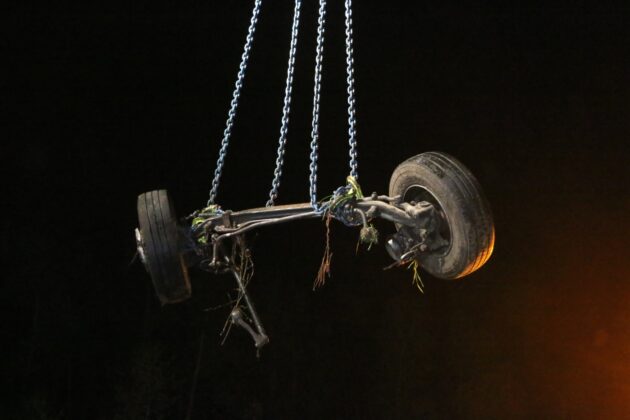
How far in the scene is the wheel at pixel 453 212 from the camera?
3000 millimetres

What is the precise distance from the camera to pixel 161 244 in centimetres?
323

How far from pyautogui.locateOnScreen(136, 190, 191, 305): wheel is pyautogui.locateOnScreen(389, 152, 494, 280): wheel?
42.8 inches

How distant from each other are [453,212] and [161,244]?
1297 mm

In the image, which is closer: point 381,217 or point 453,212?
point 453,212

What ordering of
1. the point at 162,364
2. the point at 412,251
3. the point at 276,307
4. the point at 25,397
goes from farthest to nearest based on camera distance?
the point at 276,307
the point at 162,364
the point at 25,397
the point at 412,251

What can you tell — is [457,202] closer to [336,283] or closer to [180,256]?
[180,256]

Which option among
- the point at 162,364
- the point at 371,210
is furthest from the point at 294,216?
the point at 162,364

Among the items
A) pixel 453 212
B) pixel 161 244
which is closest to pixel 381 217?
pixel 453 212

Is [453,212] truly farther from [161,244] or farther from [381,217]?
[161,244]

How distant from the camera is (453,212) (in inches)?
119

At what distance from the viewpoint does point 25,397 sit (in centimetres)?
805

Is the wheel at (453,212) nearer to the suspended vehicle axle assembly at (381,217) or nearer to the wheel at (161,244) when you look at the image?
the suspended vehicle axle assembly at (381,217)

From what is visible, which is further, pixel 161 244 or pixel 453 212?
pixel 161 244

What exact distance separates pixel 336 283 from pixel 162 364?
2429 millimetres
